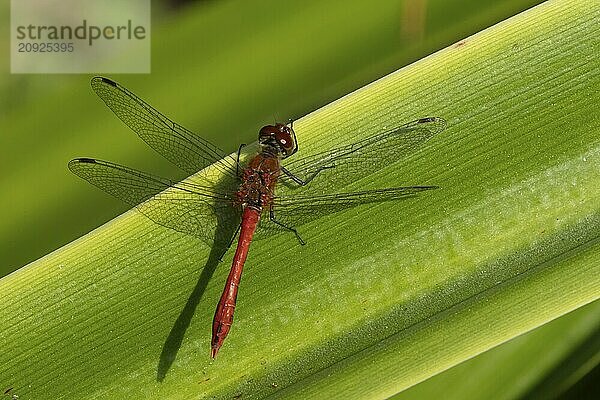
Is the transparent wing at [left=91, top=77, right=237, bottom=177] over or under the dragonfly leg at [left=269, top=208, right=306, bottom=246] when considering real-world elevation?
over

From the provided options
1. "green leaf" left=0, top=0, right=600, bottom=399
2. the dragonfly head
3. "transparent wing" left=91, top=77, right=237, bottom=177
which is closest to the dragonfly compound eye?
the dragonfly head

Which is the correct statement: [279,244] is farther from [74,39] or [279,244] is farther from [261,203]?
[74,39]

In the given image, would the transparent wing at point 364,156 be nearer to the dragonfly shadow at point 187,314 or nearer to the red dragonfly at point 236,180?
the red dragonfly at point 236,180

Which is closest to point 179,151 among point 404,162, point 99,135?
point 99,135

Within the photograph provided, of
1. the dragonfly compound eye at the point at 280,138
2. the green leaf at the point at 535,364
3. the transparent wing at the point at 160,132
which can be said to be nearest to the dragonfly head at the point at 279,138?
the dragonfly compound eye at the point at 280,138

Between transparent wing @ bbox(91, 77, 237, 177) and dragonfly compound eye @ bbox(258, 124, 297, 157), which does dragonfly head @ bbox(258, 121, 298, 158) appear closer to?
dragonfly compound eye @ bbox(258, 124, 297, 157)
